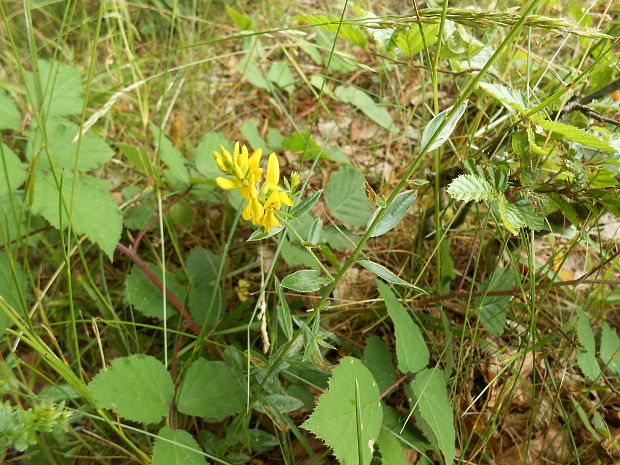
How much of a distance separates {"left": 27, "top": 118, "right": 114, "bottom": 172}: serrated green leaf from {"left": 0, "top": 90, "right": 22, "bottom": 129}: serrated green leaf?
2.5 inches

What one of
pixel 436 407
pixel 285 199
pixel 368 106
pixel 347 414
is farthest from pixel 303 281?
pixel 368 106

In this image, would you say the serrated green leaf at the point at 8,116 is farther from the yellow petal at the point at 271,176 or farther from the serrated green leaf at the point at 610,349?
the serrated green leaf at the point at 610,349

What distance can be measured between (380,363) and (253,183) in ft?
2.12

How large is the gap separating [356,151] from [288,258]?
2.81 ft

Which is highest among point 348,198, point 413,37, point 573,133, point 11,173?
point 413,37

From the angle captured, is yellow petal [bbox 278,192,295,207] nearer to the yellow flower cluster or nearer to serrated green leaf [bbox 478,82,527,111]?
the yellow flower cluster

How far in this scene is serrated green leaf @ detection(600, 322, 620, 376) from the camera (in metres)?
1.10

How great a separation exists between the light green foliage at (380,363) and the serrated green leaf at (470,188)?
0.49 metres

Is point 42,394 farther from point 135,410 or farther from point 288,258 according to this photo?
point 288,258

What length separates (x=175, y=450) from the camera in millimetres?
961

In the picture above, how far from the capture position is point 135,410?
3.24 feet

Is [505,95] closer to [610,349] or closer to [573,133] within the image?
[573,133]

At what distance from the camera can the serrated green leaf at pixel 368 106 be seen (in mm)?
1859

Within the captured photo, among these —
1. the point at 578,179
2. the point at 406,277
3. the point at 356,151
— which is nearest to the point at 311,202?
the point at 578,179
